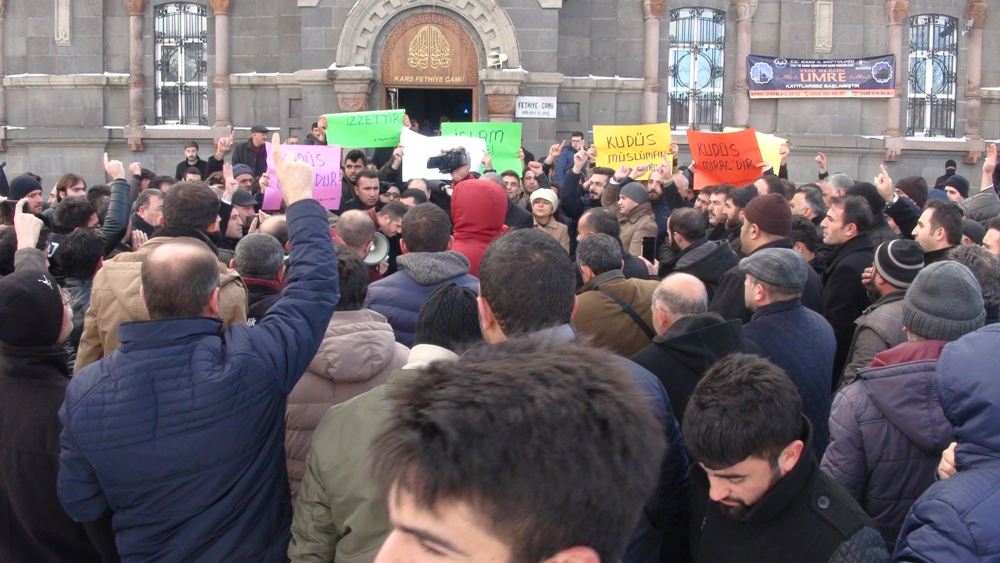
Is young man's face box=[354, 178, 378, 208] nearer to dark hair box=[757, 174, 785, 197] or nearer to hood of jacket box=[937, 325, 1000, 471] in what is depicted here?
dark hair box=[757, 174, 785, 197]

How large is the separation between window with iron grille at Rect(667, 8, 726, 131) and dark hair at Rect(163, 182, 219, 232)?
1461cm

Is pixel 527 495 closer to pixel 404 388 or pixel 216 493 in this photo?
pixel 404 388

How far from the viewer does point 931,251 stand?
19.1ft

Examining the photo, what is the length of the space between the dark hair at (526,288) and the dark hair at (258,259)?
1893 mm

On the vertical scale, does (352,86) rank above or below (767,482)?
above

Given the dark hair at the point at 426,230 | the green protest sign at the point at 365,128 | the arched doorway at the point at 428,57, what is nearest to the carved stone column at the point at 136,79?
the arched doorway at the point at 428,57

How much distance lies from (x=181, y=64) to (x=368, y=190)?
1195 cm

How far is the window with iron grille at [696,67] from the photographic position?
728 inches

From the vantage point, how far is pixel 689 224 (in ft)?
20.6

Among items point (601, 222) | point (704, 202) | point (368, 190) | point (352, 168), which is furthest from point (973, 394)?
point (352, 168)

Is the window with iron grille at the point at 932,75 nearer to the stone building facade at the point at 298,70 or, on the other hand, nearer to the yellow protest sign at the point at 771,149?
the stone building facade at the point at 298,70

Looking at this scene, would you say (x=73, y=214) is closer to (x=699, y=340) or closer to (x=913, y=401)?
(x=699, y=340)

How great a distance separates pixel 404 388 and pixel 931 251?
16.8 feet

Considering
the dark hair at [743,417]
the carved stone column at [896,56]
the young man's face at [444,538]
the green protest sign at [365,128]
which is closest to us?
the young man's face at [444,538]
